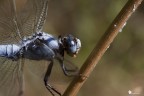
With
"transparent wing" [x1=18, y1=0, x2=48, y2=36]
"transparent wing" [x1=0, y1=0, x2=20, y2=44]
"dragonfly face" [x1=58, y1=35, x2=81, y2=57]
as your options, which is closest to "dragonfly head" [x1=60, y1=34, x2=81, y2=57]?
"dragonfly face" [x1=58, y1=35, x2=81, y2=57]

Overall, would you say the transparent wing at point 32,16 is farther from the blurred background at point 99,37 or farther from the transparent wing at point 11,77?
the blurred background at point 99,37

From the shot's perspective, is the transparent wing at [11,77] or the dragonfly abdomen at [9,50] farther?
the dragonfly abdomen at [9,50]

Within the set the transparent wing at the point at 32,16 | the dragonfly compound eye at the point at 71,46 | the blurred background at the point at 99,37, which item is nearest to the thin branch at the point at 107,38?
the dragonfly compound eye at the point at 71,46

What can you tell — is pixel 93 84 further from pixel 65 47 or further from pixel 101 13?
pixel 65 47

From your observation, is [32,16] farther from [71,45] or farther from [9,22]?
[71,45]

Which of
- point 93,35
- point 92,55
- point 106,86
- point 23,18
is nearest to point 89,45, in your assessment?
point 93,35

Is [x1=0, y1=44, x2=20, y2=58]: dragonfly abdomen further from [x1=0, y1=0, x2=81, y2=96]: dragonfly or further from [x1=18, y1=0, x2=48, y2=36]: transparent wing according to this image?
[x1=18, y1=0, x2=48, y2=36]: transparent wing
